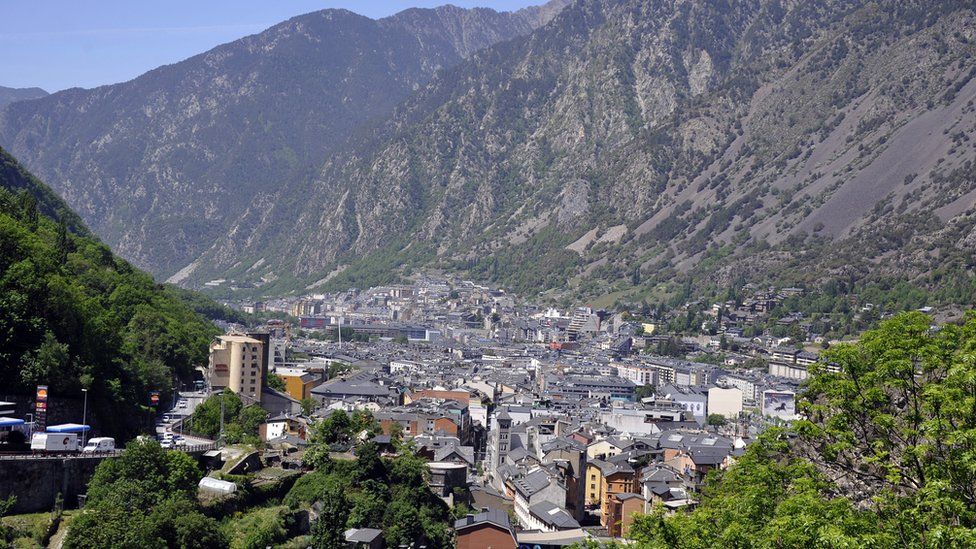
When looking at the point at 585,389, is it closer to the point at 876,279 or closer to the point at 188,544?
the point at 876,279

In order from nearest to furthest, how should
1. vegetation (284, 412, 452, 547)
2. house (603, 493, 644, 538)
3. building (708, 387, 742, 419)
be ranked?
1. vegetation (284, 412, 452, 547)
2. house (603, 493, 644, 538)
3. building (708, 387, 742, 419)

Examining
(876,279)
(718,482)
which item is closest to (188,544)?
(718,482)

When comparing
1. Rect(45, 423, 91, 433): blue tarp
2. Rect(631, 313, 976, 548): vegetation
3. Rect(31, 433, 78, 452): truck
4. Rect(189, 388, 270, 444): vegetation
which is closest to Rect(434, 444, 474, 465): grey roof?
Rect(189, 388, 270, 444): vegetation

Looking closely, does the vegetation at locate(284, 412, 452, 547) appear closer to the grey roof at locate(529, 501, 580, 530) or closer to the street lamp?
the grey roof at locate(529, 501, 580, 530)

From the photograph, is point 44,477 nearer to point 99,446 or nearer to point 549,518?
point 99,446

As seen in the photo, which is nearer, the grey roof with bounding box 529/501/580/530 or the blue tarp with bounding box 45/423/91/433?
the blue tarp with bounding box 45/423/91/433

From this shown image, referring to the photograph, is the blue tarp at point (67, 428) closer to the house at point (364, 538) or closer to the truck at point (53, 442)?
the truck at point (53, 442)
